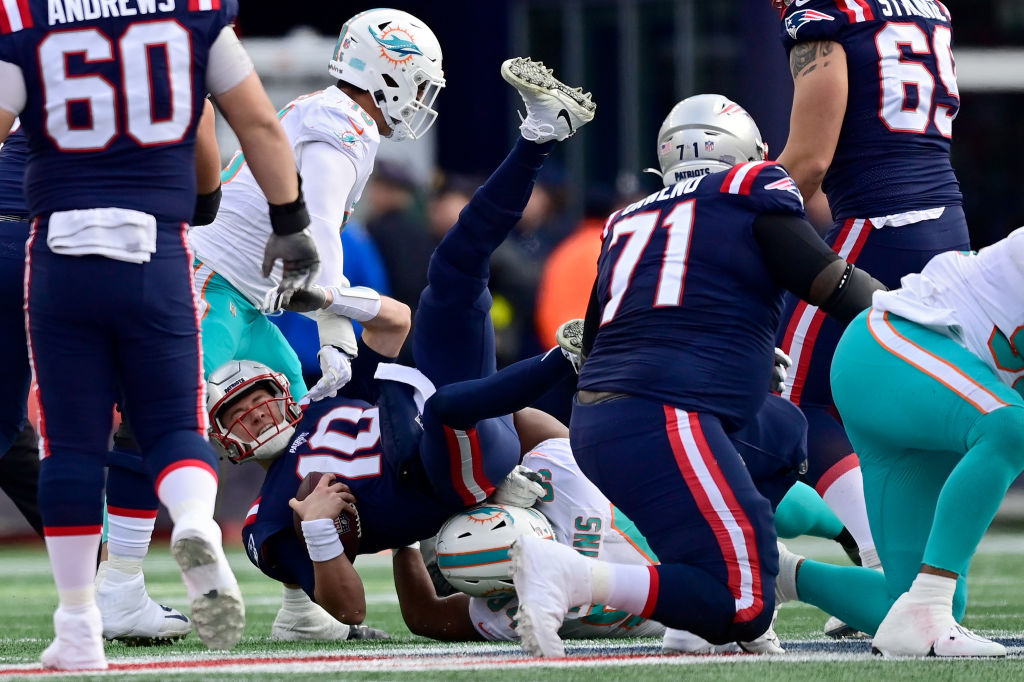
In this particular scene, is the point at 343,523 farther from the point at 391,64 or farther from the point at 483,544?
the point at 391,64

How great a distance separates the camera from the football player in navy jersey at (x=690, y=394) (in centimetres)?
392

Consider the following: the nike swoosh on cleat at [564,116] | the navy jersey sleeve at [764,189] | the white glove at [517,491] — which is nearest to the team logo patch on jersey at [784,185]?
the navy jersey sleeve at [764,189]

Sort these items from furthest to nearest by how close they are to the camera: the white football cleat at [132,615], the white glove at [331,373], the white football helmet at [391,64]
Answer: the white football helmet at [391,64] → the white glove at [331,373] → the white football cleat at [132,615]

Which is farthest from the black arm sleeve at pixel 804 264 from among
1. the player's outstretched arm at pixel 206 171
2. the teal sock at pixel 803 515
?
the player's outstretched arm at pixel 206 171

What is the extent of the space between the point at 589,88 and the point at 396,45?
873 centimetres

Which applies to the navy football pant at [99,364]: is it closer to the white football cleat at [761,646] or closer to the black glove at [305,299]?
the black glove at [305,299]

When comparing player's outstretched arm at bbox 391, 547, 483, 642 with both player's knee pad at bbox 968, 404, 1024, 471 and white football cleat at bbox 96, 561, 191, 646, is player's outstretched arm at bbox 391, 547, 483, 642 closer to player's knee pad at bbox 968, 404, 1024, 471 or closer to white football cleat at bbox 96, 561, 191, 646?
white football cleat at bbox 96, 561, 191, 646

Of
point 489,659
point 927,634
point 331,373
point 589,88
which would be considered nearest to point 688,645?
point 489,659

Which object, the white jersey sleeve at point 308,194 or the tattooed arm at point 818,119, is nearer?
the tattooed arm at point 818,119

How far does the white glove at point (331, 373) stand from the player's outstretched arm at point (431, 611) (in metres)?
0.68

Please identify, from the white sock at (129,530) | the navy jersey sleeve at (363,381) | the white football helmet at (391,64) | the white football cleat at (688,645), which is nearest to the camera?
the white football cleat at (688,645)

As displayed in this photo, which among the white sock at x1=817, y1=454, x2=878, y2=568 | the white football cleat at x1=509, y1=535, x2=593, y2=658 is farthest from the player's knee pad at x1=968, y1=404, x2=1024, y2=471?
the white sock at x1=817, y1=454, x2=878, y2=568

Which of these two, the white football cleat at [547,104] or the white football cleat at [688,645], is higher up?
the white football cleat at [547,104]

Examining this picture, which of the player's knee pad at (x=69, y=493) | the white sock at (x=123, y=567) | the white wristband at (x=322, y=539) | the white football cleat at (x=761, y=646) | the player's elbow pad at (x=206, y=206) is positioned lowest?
the white sock at (x=123, y=567)
